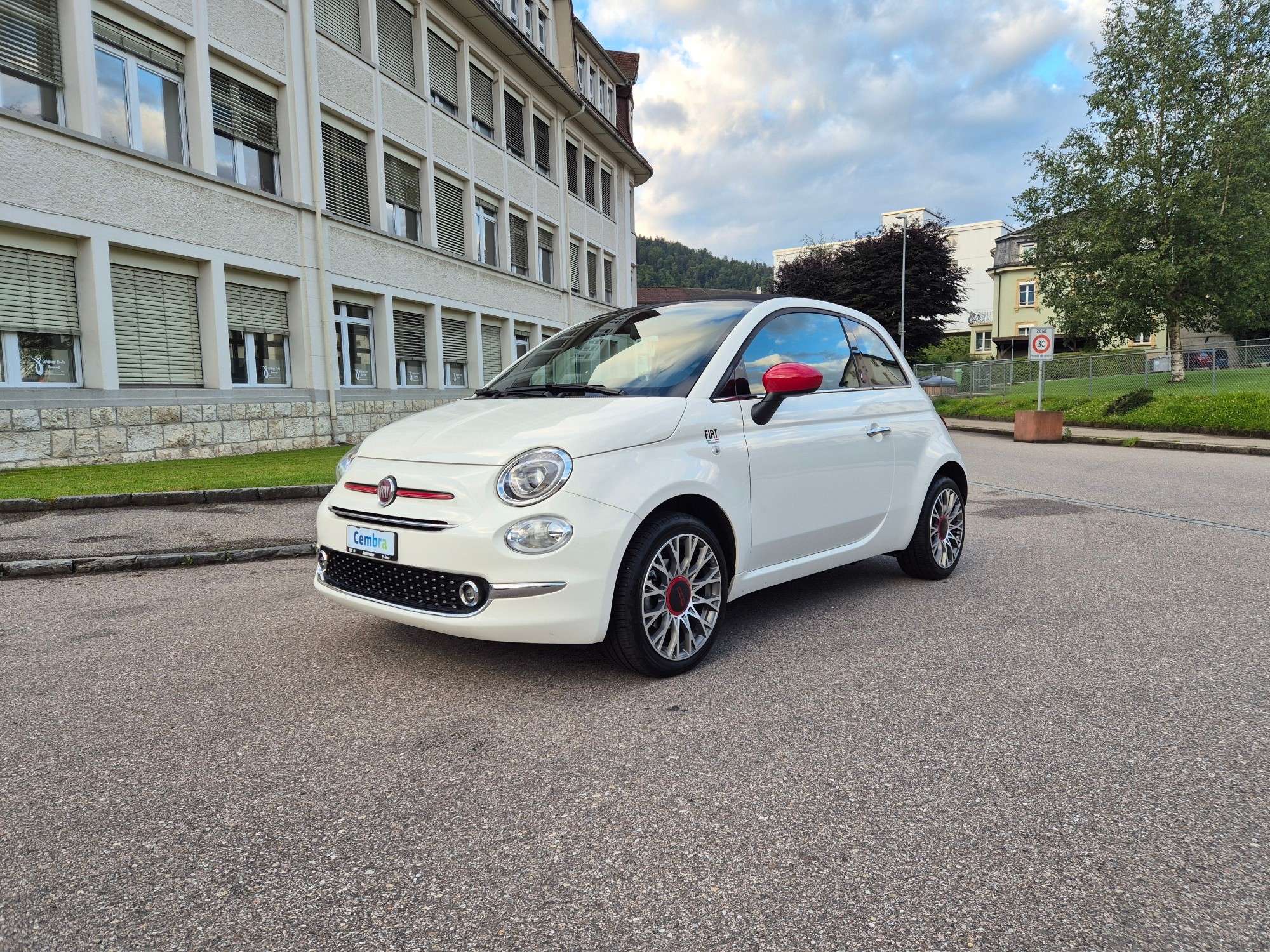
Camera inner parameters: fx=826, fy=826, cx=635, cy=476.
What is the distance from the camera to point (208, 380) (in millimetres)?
13703

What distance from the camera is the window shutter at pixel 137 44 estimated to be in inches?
475

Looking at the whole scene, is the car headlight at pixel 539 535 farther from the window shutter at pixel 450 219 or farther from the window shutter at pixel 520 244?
the window shutter at pixel 520 244

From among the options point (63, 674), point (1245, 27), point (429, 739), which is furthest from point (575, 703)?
point (1245, 27)

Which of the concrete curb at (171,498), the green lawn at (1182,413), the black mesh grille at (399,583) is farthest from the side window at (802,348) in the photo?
the green lawn at (1182,413)

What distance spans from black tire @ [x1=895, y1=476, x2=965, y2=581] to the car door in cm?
53

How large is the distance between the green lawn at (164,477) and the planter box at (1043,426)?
53.0 feet

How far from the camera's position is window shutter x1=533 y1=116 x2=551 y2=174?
87.2ft

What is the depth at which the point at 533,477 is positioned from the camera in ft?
11.0

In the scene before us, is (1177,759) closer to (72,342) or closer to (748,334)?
(748,334)

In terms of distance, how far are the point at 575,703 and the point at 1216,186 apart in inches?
1405

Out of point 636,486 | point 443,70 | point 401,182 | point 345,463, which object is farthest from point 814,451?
point 443,70

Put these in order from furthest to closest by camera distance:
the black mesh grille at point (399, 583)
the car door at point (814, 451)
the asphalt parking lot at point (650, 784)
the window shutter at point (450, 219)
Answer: the window shutter at point (450, 219) < the car door at point (814, 451) < the black mesh grille at point (399, 583) < the asphalt parking lot at point (650, 784)

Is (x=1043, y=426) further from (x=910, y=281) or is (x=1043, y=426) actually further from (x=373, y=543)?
(x=910, y=281)

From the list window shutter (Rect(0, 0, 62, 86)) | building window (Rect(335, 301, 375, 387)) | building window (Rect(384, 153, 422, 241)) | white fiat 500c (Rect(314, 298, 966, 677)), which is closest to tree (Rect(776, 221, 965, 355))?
building window (Rect(384, 153, 422, 241))
